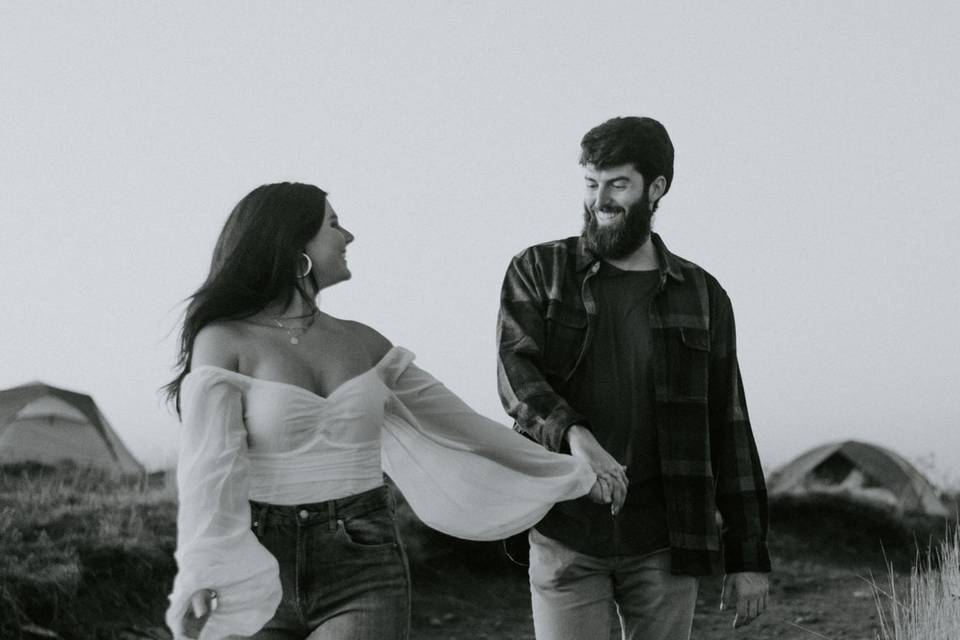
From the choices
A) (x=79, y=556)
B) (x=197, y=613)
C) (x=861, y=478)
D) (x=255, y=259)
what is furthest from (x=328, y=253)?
(x=861, y=478)

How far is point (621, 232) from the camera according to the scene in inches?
127

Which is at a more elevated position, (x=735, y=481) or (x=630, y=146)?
(x=630, y=146)

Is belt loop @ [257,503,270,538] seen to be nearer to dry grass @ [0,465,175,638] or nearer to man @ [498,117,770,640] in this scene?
man @ [498,117,770,640]

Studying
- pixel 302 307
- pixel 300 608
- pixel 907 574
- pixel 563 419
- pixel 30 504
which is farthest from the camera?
pixel 907 574

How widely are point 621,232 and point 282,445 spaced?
1187 mm

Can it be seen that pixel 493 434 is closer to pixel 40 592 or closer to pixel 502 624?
pixel 40 592

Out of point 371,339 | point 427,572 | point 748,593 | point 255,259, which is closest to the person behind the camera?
point 255,259

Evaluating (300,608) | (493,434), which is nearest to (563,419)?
(493,434)

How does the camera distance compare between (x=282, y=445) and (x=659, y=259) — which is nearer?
(x=282, y=445)

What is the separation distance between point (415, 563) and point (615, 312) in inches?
190

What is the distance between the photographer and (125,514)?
7137 millimetres

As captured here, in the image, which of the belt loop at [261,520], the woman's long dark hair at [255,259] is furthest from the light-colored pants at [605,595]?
the woman's long dark hair at [255,259]

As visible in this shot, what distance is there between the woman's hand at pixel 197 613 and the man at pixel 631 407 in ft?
3.36

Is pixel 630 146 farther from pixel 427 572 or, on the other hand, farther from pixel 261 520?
pixel 427 572
